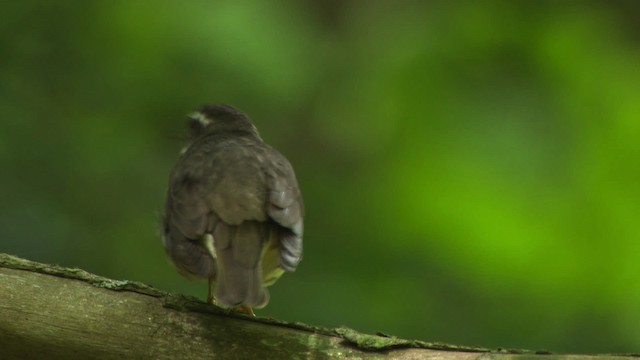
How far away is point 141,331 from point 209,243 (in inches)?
22.7

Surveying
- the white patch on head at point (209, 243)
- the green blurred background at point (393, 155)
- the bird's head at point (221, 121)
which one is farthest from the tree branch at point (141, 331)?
the bird's head at point (221, 121)

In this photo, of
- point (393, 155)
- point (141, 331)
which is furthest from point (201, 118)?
point (141, 331)

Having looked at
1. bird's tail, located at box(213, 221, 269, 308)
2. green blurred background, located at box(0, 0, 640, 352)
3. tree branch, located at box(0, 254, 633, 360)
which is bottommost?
tree branch, located at box(0, 254, 633, 360)

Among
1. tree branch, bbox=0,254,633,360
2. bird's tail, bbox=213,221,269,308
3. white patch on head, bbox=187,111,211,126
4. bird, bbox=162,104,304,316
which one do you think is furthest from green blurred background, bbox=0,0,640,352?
tree branch, bbox=0,254,633,360

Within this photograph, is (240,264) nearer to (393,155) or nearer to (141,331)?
(141,331)

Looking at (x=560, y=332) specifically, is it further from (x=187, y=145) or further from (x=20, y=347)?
(x=20, y=347)

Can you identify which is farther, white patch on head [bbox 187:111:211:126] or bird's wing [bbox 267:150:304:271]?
white patch on head [bbox 187:111:211:126]

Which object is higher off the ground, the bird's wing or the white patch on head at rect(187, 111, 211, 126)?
the white patch on head at rect(187, 111, 211, 126)

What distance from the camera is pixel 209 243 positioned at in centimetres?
545

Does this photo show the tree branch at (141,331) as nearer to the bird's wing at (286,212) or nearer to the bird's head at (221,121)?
the bird's wing at (286,212)

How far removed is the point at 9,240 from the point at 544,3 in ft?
9.39

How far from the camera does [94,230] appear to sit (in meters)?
7.01

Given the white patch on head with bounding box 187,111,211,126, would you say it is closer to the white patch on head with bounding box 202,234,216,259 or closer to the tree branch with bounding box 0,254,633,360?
the white patch on head with bounding box 202,234,216,259

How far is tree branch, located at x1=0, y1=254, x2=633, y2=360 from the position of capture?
16.0 feet
